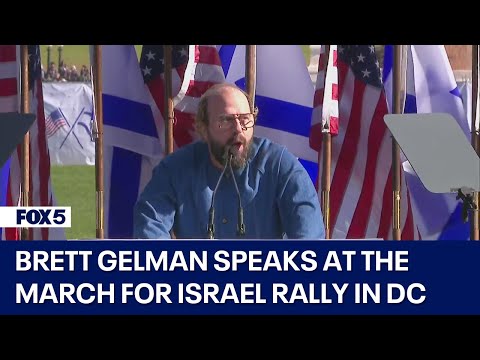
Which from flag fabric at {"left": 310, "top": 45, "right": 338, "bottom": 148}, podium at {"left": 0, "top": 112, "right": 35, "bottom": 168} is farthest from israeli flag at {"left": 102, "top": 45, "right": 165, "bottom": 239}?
podium at {"left": 0, "top": 112, "right": 35, "bottom": 168}

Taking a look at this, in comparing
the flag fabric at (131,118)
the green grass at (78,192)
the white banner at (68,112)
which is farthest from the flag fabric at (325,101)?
the white banner at (68,112)

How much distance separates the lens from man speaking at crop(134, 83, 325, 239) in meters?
6.62

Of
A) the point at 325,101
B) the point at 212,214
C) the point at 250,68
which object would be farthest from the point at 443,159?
A: the point at 325,101

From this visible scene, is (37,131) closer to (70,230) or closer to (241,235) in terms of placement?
(241,235)

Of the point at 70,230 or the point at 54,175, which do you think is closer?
the point at 70,230

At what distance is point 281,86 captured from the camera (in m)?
8.75

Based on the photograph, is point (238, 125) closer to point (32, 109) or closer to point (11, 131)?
point (11, 131)

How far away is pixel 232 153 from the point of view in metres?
6.65

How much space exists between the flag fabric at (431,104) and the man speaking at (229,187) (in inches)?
88.0

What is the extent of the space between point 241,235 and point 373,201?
2305 mm

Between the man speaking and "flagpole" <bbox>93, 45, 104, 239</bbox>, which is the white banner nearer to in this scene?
"flagpole" <bbox>93, 45, 104, 239</bbox>

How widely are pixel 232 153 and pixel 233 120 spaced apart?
155 millimetres

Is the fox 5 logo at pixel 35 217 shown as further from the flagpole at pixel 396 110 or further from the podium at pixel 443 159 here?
the flagpole at pixel 396 110

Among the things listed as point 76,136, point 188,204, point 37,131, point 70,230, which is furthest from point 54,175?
point 188,204
